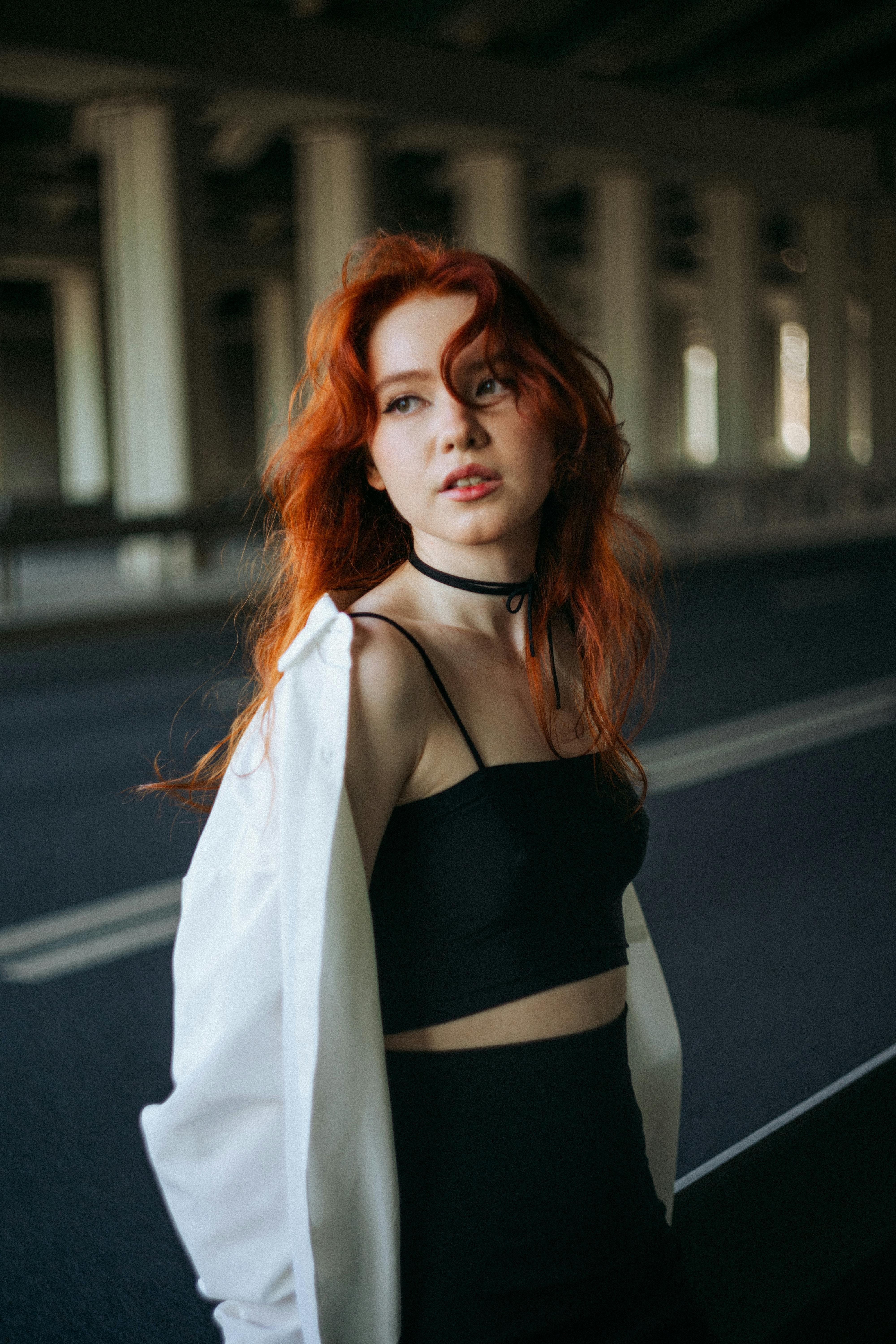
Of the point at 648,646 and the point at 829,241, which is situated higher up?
the point at 829,241

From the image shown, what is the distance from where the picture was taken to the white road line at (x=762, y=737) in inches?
260

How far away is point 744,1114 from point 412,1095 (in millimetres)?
1937

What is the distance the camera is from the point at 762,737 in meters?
7.21

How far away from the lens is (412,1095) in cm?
151

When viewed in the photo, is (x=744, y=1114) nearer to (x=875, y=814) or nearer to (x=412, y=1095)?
(x=412, y=1095)

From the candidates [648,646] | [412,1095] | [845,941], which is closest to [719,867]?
[845,941]

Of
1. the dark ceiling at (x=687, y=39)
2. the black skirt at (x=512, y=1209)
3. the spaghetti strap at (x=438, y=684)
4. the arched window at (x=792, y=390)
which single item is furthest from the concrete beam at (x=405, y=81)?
the arched window at (x=792, y=390)

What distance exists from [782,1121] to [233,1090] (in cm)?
156

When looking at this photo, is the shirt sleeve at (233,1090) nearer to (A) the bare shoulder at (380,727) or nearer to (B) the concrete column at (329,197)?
(A) the bare shoulder at (380,727)

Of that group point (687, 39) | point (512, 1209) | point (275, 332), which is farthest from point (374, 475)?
point (275, 332)

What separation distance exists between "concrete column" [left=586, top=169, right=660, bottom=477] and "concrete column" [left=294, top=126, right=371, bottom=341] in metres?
5.52

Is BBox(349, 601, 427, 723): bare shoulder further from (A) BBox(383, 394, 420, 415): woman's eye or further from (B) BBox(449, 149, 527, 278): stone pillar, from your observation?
(B) BBox(449, 149, 527, 278): stone pillar

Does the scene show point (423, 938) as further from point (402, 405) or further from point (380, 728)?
point (402, 405)

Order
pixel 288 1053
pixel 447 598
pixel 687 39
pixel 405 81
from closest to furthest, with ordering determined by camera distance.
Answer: pixel 288 1053, pixel 447 598, pixel 405 81, pixel 687 39
